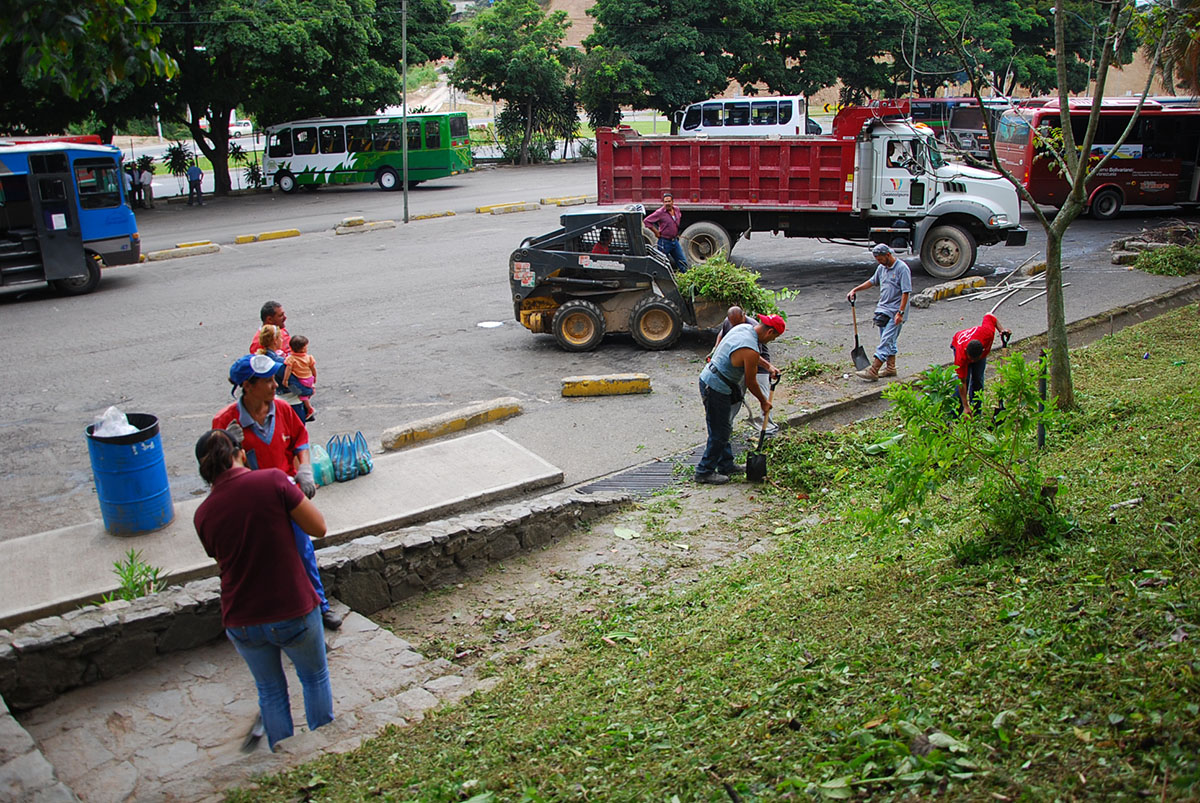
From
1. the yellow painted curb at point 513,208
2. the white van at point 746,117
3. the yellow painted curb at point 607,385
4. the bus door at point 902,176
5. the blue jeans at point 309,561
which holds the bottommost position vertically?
the yellow painted curb at point 607,385

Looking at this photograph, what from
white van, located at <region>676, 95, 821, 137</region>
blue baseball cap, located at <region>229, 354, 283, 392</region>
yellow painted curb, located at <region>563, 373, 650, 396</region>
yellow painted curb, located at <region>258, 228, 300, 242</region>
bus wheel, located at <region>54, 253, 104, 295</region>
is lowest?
yellow painted curb, located at <region>563, 373, 650, 396</region>

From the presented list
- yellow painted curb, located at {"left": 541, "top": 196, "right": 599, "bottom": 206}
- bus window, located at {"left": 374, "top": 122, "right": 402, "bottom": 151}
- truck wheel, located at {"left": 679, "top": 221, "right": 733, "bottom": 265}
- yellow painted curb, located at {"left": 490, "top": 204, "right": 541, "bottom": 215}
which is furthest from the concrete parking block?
bus window, located at {"left": 374, "top": 122, "right": 402, "bottom": 151}

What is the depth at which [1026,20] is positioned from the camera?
43.0 meters

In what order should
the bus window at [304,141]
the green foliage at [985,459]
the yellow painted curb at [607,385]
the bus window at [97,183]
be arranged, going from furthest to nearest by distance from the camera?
1. the bus window at [304,141]
2. the bus window at [97,183]
3. the yellow painted curb at [607,385]
4. the green foliage at [985,459]

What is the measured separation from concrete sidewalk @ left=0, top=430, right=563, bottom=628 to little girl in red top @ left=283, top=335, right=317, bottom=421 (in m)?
1.55

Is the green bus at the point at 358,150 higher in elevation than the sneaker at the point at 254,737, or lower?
higher

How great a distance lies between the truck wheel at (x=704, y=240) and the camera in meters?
18.0

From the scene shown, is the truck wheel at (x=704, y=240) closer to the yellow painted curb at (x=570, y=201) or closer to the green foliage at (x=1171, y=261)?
the green foliage at (x=1171, y=261)

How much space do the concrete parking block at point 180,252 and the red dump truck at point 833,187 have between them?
961 cm

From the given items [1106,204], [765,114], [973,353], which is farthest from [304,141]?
[973,353]

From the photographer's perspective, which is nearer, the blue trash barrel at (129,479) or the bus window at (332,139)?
the blue trash barrel at (129,479)

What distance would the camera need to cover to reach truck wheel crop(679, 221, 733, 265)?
18031 mm

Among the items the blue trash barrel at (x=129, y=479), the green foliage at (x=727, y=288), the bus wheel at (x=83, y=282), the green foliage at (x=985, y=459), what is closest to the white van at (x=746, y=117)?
the bus wheel at (x=83, y=282)

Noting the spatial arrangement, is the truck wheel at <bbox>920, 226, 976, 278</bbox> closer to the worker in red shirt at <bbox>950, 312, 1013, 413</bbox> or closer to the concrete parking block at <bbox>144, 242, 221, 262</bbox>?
the worker in red shirt at <bbox>950, 312, 1013, 413</bbox>
